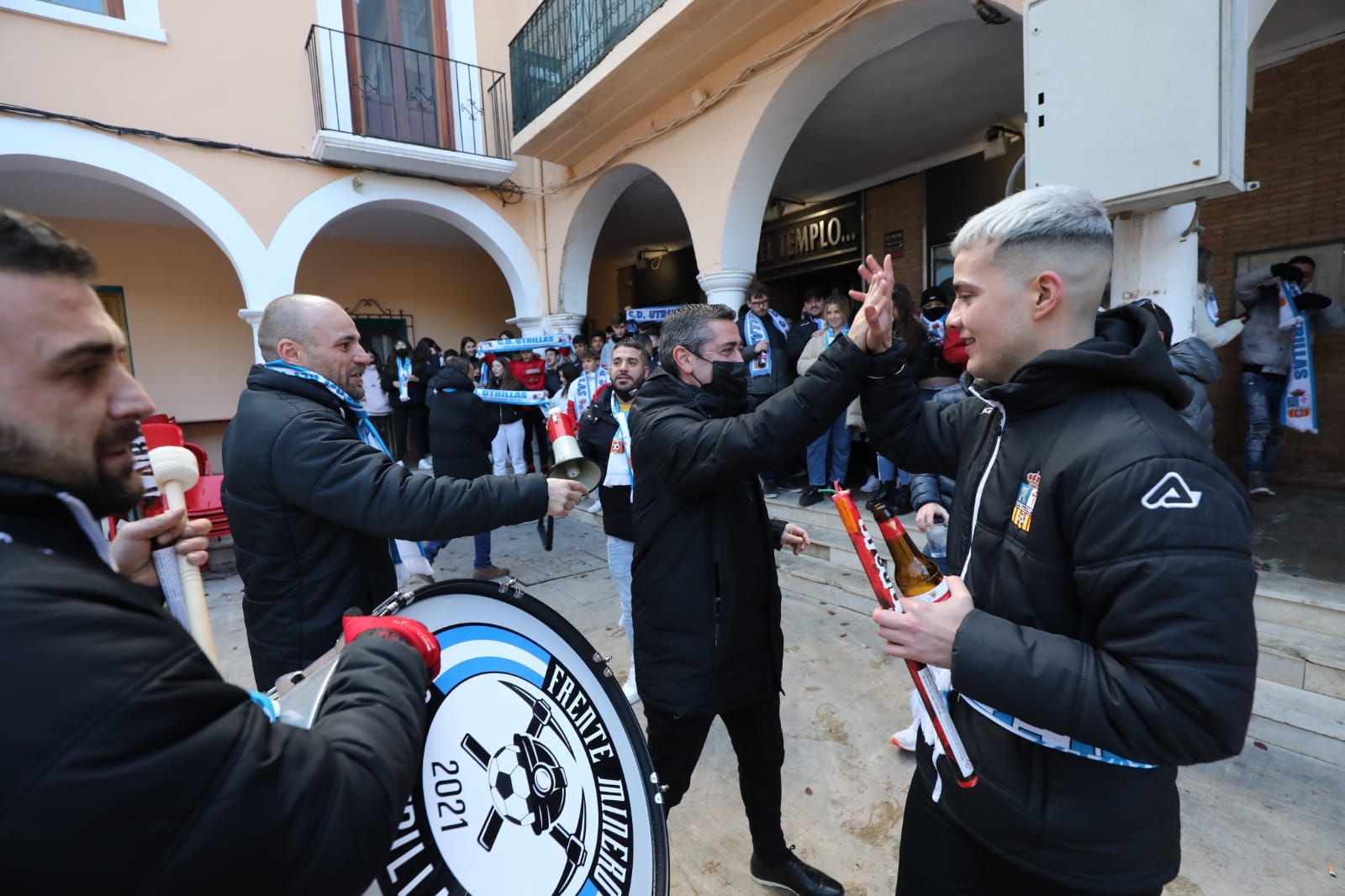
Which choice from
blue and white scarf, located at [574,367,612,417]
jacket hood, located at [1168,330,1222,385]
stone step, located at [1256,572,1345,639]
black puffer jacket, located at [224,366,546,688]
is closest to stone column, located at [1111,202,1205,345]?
jacket hood, located at [1168,330,1222,385]

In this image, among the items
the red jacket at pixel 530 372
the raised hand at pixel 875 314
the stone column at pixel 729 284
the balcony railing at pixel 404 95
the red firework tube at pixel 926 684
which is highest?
the balcony railing at pixel 404 95

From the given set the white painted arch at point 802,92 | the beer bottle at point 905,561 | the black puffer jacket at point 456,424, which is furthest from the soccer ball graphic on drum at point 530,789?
the white painted arch at point 802,92

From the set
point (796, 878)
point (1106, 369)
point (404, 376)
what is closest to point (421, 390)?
point (404, 376)

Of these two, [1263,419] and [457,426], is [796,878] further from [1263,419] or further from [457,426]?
[1263,419]

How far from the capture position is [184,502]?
63.9 inches

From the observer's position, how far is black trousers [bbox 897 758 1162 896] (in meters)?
1.30

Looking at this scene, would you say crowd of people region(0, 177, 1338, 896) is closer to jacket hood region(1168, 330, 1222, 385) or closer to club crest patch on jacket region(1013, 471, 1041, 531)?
club crest patch on jacket region(1013, 471, 1041, 531)

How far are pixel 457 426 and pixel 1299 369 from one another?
283 inches

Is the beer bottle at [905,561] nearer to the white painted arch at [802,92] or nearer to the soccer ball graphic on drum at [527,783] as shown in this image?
the soccer ball graphic on drum at [527,783]

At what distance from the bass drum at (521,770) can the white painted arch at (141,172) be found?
8.13m

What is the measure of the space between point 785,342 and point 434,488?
5.15m

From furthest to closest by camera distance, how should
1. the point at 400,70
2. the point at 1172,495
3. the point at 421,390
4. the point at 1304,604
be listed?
1. the point at 421,390
2. the point at 400,70
3. the point at 1304,604
4. the point at 1172,495

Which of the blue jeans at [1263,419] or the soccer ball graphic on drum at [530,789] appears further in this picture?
the blue jeans at [1263,419]

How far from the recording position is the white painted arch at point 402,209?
7906 millimetres
